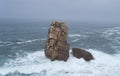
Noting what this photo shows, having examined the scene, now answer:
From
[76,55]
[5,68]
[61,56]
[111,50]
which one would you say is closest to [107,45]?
[111,50]

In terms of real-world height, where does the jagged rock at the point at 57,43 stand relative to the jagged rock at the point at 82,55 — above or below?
above

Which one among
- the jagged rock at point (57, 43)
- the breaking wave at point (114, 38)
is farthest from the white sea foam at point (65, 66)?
the breaking wave at point (114, 38)

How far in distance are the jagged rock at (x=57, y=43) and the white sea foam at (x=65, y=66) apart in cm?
127

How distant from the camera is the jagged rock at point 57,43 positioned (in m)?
42.7

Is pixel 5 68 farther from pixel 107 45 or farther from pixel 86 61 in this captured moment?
pixel 107 45

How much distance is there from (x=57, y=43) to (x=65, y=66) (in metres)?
5.38

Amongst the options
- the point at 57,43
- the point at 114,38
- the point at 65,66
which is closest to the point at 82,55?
the point at 57,43

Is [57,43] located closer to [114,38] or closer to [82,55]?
[82,55]

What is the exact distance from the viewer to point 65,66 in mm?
40375

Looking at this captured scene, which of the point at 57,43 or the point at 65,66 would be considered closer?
the point at 65,66

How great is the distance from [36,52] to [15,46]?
9077mm

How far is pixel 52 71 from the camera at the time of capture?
37906 mm

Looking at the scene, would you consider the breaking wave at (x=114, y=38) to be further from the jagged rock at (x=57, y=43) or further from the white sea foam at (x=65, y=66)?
the jagged rock at (x=57, y=43)

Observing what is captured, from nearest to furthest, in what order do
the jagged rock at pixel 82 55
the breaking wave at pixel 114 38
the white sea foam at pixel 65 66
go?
the white sea foam at pixel 65 66 → the jagged rock at pixel 82 55 → the breaking wave at pixel 114 38
